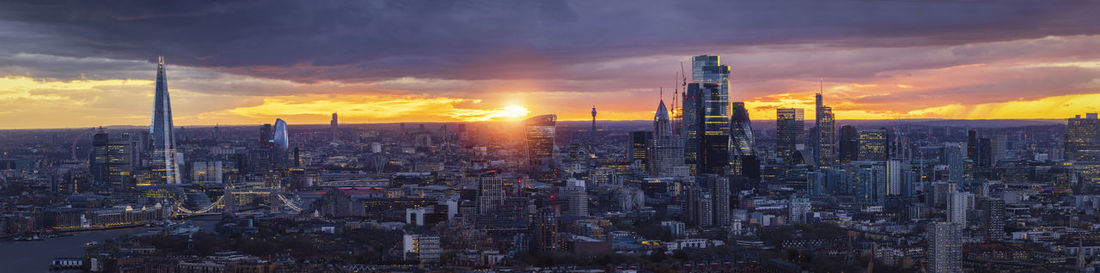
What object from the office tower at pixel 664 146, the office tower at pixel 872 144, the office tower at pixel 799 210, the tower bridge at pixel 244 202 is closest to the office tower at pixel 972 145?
the office tower at pixel 872 144

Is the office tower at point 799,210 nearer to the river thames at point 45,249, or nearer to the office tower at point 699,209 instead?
the office tower at point 699,209

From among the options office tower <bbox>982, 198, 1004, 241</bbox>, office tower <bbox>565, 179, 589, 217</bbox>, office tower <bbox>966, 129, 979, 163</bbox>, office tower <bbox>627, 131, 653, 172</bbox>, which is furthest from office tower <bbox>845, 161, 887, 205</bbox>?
office tower <bbox>565, 179, 589, 217</bbox>

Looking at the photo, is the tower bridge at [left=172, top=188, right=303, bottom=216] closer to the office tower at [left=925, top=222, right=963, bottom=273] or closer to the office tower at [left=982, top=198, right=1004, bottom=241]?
the office tower at [left=982, top=198, right=1004, bottom=241]

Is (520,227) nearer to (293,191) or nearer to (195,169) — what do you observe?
(293,191)

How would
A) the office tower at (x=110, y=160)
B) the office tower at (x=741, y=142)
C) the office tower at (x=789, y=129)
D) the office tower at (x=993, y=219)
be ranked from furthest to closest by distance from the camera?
1. the office tower at (x=789, y=129)
2. the office tower at (x=741, y=142)
3. the office tower at (x=110, y=160)
4. the office tower at (x=993, y=219)

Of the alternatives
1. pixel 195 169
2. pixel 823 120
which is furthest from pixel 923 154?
pixel 195 169

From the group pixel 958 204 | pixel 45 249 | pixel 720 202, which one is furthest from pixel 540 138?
pixel 45 249
